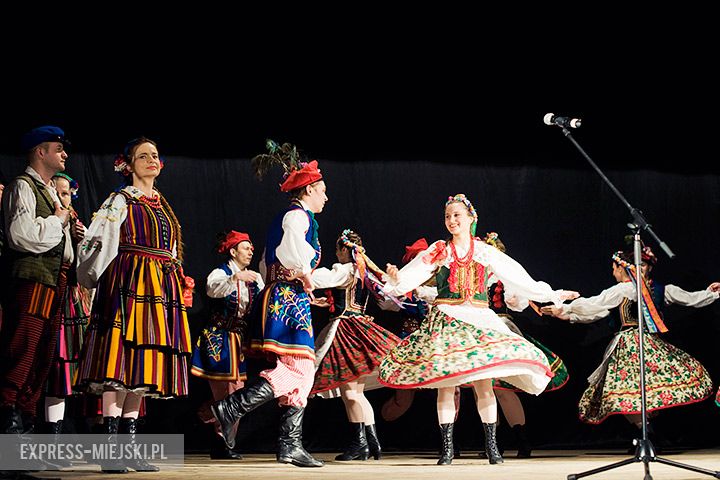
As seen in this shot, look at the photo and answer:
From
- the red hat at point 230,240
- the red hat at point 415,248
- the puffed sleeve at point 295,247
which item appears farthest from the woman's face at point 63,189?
the red hat at point 415,248

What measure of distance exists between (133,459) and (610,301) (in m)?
3.66

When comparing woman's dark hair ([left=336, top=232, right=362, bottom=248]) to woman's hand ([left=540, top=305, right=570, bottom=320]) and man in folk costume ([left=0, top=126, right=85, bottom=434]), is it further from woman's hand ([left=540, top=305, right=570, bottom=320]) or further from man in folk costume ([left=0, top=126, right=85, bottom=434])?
man in folk costume ([left=0, top=126, right=85, bottom=434])

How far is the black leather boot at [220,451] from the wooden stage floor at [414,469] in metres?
0.07

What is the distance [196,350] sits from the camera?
5.81 m

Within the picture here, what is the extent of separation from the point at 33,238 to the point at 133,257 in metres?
0.43

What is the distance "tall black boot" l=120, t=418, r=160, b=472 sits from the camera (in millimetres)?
4035

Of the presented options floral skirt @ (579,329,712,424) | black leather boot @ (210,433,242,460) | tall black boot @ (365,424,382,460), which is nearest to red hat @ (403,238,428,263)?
tall black boot @ (365,424,382,460)

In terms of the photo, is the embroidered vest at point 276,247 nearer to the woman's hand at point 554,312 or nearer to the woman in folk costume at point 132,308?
the woman in folk costume at point 132,308

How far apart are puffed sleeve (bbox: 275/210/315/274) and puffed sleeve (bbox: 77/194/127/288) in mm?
853

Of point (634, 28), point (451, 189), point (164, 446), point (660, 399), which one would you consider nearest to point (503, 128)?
point (451, 189)

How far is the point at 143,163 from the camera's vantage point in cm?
422

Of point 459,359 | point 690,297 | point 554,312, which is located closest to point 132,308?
point 459,359

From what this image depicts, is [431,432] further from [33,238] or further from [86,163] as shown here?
[33,238]

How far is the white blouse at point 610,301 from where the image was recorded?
648 cm
